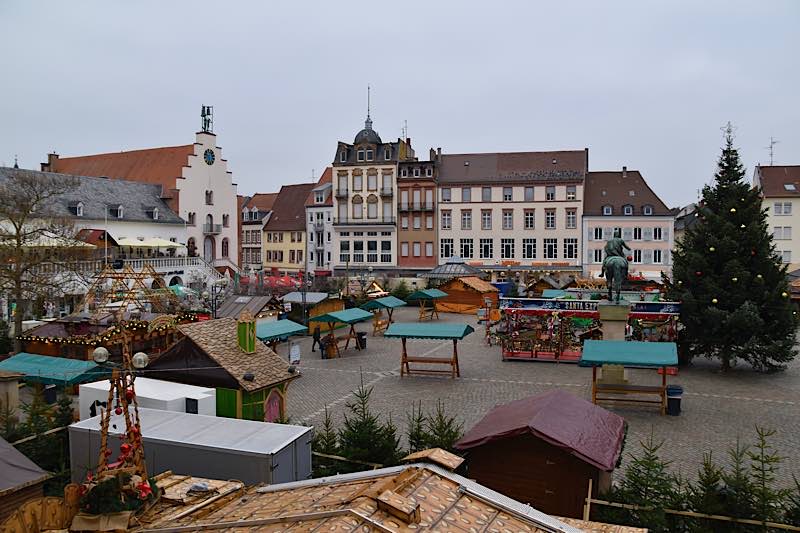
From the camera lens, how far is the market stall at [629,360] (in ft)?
53.8

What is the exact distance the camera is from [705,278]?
75.4 feet

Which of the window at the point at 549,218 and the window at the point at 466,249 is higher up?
the window at the point at 549,218

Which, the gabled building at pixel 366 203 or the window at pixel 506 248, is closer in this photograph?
the window at pixel 506 248

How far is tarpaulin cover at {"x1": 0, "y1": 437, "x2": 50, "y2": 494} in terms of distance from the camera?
896 cm

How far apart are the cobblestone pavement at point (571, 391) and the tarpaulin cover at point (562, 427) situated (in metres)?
3.50

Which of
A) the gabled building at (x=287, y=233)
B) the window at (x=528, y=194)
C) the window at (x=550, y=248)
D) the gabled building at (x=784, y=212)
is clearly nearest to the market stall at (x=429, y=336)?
the window at (x=550, y=248)

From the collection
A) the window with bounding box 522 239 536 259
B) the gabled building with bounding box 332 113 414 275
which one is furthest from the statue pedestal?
the gabled building with bounding box 332 113 414 275

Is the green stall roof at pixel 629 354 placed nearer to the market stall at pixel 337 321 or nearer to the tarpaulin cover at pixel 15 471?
the market stall at pixel 337 321

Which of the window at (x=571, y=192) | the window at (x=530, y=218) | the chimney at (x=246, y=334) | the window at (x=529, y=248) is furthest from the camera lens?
the window at (x=529, y=248)

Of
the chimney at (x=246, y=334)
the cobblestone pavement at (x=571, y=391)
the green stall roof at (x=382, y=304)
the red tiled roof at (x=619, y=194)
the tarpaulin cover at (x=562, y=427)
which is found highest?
the red tiled roof at (x=619, y=194)

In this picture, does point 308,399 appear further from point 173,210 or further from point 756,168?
point 756,168

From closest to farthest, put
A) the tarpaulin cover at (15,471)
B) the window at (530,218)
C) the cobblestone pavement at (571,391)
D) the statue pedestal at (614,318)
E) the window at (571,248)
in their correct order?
1. the tarpaulin cover at (15,471)
2. the cobblestone pavement at (571,391)
3. the statue pedestal at (614,318)
4. the window at (571,248)
5. the window at (530,218)

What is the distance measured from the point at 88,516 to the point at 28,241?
24.3 meters

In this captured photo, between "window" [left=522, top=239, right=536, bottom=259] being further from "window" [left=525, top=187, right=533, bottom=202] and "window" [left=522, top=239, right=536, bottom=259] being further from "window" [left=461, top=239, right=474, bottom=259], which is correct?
"window" [left=461, top=239, right=474, bottom=259]
